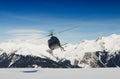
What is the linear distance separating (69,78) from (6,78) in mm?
8183

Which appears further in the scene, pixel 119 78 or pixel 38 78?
pixel 38 78

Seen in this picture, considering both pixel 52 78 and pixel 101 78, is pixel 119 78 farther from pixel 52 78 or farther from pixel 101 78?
pixel 52 78

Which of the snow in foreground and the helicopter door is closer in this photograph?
the snow in foreground

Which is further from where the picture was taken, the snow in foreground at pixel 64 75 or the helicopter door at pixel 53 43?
the helicopter door at pixel 53 43

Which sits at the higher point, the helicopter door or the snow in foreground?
the helicopter door

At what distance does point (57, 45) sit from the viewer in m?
66.2

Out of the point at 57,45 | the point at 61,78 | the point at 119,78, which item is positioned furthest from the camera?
the point at 57,45

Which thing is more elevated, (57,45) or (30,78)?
(57,45)

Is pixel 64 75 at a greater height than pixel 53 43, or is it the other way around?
pixel 53 43

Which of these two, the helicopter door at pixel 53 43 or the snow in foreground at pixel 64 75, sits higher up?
the helicopter door at pixel 53 43

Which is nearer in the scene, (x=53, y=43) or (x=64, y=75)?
(x=64, y=75)

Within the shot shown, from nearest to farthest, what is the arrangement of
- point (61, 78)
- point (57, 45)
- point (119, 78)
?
point (119, 78), point (61, 78), point (57, 45)

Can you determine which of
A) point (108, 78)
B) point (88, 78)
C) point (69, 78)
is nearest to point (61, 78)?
point (69, 78)

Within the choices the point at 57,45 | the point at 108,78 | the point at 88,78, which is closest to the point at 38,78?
the point at 88,78
